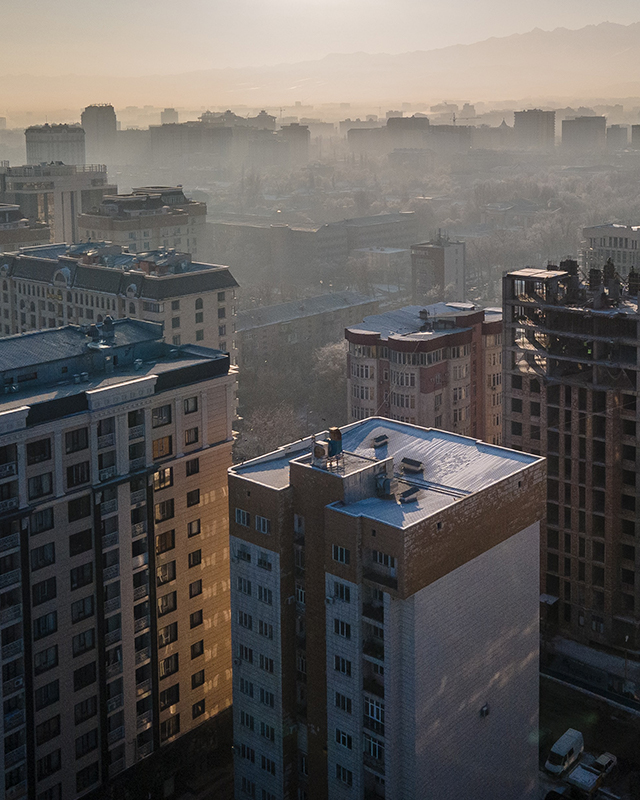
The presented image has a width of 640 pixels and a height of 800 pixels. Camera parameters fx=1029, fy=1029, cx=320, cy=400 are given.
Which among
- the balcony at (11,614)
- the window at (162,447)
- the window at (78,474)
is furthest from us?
the window at (162,447)

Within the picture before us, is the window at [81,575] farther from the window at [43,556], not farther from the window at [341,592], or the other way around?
the window at [341,592]

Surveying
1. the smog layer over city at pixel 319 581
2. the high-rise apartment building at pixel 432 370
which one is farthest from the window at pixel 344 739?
the high-rise apartment building at pixel 432 370

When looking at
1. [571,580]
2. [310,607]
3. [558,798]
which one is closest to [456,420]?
[571,580]

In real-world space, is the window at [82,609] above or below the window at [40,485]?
below

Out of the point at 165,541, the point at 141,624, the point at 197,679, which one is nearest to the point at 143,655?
the point at 141,624

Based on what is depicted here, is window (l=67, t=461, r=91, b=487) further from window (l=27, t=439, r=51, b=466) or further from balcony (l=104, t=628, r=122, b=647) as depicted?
balcony (l=104, t=628, r=122, b=647)

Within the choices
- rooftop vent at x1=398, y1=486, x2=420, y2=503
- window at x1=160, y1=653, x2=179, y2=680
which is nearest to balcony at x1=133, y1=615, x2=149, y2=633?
window at x1=160, y1=653, x2=179, y2=680
